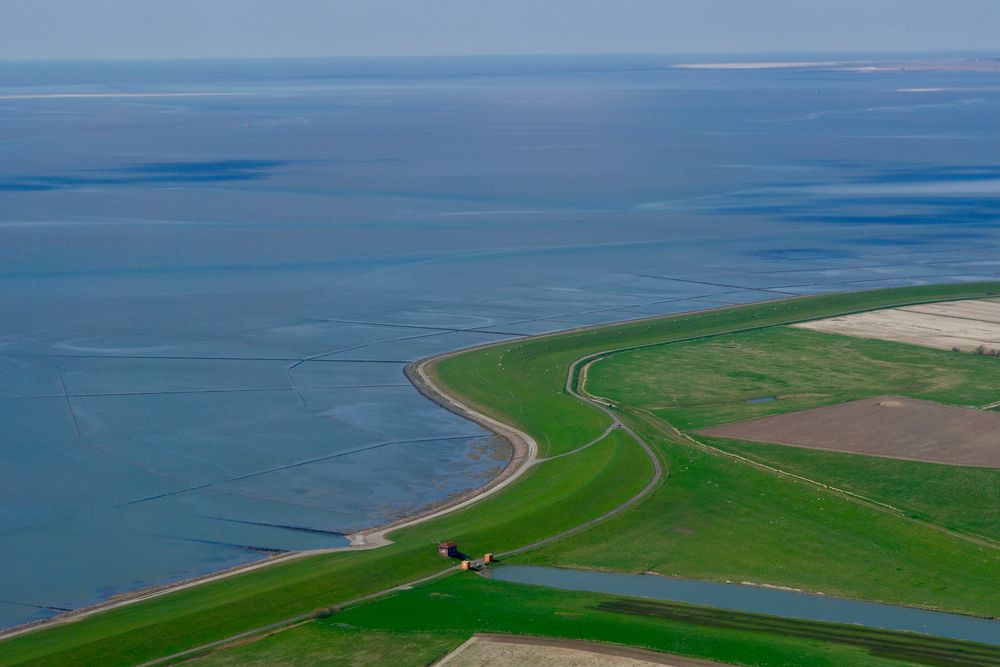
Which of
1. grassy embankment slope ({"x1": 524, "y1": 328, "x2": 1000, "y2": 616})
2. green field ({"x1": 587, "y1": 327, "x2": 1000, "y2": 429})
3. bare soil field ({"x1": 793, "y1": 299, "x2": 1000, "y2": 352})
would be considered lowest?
grassy embankment slope ({"x1": 524, "y1": 328, "x2": 1000, "y2": 616})

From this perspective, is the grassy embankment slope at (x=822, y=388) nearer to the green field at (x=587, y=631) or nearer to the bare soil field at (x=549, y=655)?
the green field at (x=587, y=631)

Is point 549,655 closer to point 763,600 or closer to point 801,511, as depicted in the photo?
point 763,600

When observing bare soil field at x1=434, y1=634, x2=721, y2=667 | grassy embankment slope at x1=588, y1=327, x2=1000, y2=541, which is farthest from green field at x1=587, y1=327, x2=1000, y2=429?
bare soil field at x1=434, y1=634, x2=721, y2=667

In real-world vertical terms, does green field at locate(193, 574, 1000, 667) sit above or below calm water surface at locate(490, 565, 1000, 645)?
above

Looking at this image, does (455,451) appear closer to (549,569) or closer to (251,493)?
(251,493)

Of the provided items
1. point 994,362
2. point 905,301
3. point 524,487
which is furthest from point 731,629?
point 905,301

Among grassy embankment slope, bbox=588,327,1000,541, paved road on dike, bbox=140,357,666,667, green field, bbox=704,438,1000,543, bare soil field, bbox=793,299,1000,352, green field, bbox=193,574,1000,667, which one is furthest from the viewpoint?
bare soil field, bbox=793,299,1000,352

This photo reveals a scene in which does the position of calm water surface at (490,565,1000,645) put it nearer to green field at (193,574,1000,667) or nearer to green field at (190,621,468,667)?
green field at (193,574,1000,667)
